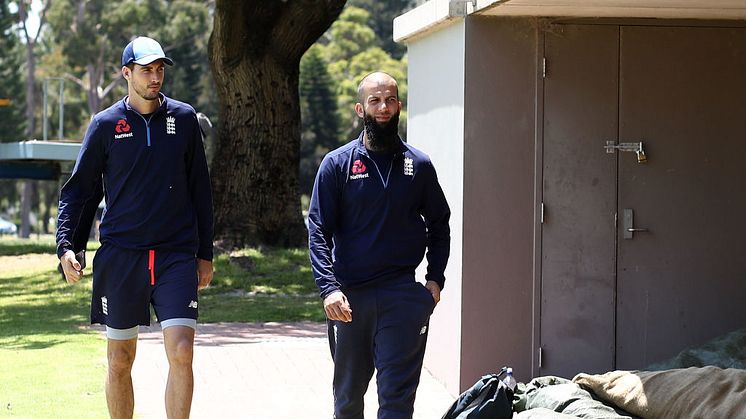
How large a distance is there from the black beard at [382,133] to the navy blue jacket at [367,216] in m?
0.06

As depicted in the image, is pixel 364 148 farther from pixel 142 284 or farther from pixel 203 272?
pixel 142 284

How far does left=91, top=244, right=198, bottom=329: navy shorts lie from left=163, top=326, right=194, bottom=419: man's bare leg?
3.6 inches

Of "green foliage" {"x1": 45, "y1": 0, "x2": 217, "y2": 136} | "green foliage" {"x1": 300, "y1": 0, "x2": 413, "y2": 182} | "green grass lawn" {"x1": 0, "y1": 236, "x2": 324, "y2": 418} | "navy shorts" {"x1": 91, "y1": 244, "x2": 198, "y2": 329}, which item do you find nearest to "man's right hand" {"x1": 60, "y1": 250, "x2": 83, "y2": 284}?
Answer: "navy shorts" {"x1": 91, "y1": 244, "x2": 198, "y2": 329}

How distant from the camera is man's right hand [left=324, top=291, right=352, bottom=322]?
18.5 feet

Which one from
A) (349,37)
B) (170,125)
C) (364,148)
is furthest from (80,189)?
(349,37)

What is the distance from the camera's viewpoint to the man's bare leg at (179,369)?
620 cm

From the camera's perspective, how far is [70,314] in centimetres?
1455

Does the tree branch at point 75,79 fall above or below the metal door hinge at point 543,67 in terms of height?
above

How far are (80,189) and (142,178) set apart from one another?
37 centimetres

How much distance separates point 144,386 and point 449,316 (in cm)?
222

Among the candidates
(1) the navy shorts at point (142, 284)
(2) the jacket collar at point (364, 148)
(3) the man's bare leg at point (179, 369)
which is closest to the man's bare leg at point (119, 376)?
(1) the navy shorts at point (142, 284)

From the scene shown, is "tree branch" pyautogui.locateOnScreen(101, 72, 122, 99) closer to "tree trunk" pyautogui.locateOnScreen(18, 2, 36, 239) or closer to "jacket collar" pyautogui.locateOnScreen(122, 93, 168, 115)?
"tree trunk" pyautogui.locateOnScreen(18, 2, 36, 239)

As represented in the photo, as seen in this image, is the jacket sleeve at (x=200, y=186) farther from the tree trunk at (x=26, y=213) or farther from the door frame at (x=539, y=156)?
the tree trunk at (x=26, y=213)

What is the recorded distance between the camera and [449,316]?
28.2 feet
